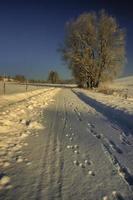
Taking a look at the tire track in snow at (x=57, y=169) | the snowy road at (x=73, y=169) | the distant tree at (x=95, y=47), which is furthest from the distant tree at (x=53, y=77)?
the tire track in snow at (x=57, y=169)

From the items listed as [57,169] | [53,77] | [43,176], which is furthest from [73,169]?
[53,77]

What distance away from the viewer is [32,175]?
127 inches

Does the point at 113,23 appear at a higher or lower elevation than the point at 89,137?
higher

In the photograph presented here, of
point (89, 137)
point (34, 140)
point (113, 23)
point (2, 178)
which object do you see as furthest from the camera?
point (113, 23)

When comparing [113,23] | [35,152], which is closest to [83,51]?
[113,23]

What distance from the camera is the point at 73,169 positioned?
3.53 metres

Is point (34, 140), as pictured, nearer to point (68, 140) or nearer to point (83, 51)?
point (68, 140)

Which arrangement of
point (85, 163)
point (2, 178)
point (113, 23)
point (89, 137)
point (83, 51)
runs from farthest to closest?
point (83, 51)
point (113, 23)
point (89, 137)
point (85, 163)
point (2, 178)

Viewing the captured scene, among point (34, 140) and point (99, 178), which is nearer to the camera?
point (99, 178)

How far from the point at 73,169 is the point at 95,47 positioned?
32499mm

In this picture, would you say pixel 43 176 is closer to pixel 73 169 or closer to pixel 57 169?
pixel 57 169

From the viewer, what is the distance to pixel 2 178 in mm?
3025

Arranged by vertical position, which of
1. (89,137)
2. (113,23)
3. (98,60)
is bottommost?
(89,137)

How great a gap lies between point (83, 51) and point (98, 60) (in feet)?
9.64
